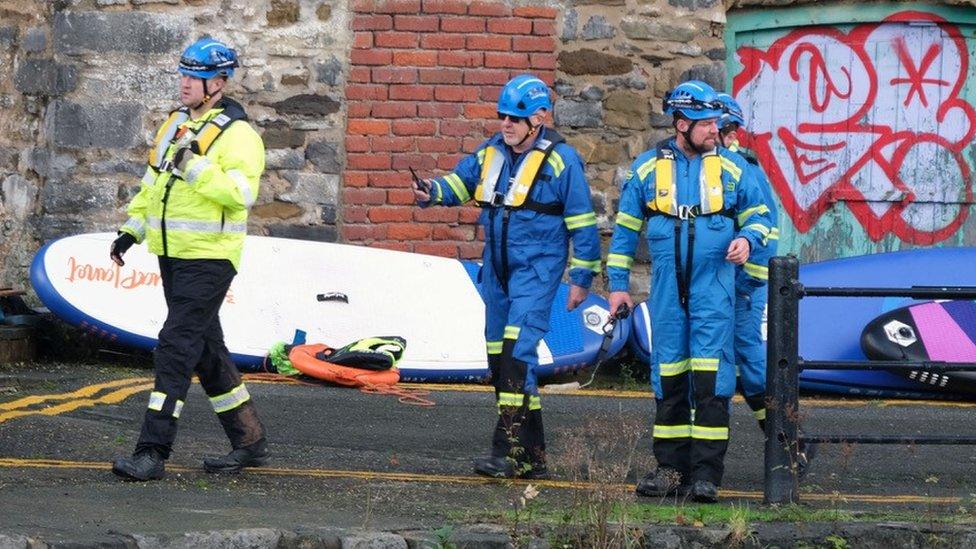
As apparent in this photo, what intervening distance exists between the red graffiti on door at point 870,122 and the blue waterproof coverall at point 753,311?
4346mm

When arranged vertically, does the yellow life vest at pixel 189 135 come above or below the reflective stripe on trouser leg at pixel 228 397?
above

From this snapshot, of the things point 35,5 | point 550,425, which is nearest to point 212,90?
point 550,425

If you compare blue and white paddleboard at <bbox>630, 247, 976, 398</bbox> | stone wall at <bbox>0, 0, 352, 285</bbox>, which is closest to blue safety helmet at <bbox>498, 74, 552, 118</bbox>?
blue and white paddleboard at <bbox>630, 247, 976, 398</bbox>

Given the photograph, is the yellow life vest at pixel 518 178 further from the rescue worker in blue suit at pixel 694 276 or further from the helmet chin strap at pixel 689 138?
the helmet chin strap at pixel 689 138

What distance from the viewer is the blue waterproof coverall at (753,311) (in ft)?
23.4

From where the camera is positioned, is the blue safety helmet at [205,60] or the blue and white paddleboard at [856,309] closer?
the blue safety helmet at [205,60]

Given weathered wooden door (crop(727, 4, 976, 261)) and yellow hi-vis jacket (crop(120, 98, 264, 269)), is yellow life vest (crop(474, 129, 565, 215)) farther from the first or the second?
weathered wooden door (crop(727, 4, 976, 261))

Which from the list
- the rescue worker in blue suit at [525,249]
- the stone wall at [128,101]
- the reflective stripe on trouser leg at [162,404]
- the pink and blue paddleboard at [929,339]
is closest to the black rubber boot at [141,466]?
the reflective stripe on trouser leg at [162,404]

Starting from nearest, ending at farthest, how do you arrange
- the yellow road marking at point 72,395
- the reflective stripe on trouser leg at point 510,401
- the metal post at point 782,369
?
the metal post at point 782,369 → the reflective stripe on trouser leg at point 510,401 → the yellow road marking at point 72,395

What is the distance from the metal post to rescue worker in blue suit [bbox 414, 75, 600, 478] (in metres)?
1.06

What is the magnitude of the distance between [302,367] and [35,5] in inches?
122

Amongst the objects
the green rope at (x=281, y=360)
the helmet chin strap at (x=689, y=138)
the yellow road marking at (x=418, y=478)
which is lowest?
the yellow road marking at (x=418, y=478)

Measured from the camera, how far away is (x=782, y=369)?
6543 millimetres

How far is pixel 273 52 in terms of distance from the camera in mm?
11305
